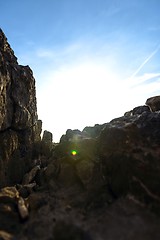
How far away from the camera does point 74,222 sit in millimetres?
15789

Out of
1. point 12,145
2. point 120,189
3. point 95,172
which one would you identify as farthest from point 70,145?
point 120,189

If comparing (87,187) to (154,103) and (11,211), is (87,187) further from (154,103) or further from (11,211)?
(154,103)

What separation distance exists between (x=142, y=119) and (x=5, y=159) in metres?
20.6

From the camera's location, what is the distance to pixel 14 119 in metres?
32.8

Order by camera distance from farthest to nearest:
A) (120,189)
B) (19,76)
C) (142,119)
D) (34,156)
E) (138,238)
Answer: (34,156), (19,76), (142,119), (120,189), (138,238)

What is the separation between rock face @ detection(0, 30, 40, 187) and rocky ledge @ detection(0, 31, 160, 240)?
164 mm

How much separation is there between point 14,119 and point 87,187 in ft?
61.0

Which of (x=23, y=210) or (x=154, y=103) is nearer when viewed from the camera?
(x=23, y=210)

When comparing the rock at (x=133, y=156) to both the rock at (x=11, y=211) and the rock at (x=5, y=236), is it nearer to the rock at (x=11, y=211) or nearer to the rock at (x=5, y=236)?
the rock at (x=11, y=211)

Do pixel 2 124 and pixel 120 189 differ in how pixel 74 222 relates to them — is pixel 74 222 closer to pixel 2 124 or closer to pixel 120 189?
pixel 120 189

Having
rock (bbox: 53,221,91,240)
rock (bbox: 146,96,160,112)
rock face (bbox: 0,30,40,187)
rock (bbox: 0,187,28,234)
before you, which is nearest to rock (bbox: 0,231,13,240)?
rock (bbox: 0,187,28,234)

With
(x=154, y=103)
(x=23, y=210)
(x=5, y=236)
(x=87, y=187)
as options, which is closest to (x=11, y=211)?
(x=23, y=210)

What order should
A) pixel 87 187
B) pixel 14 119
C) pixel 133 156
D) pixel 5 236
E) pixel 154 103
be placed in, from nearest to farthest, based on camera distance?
pixel 5 236, pixel 133 156, pixel 87 187, pixel 14 119, pixel 154 103

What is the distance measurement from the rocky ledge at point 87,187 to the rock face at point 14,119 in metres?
0.16
